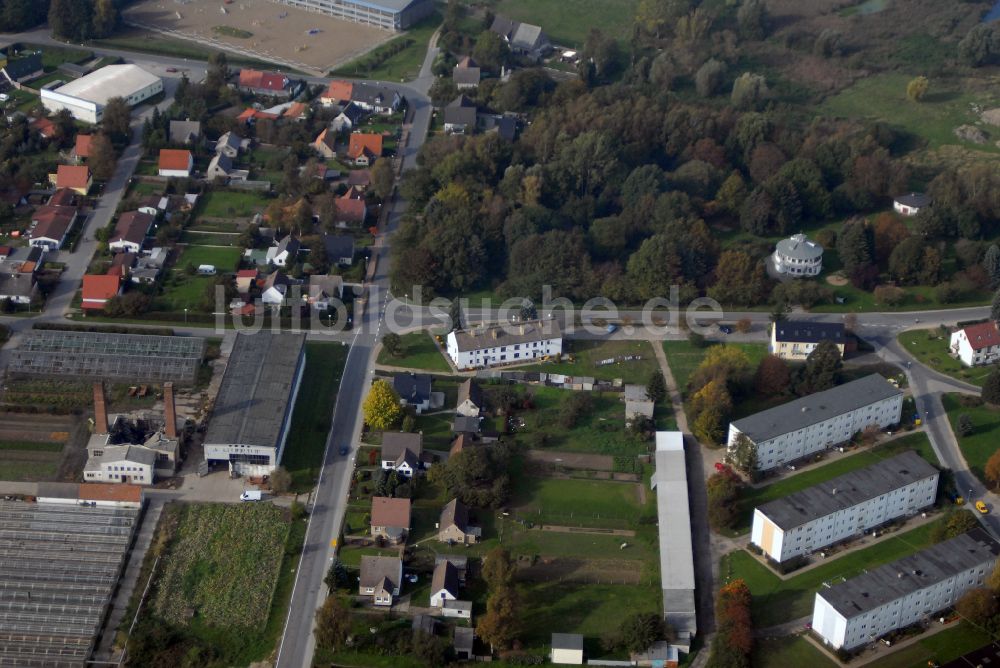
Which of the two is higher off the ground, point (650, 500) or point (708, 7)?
point (708, 7)

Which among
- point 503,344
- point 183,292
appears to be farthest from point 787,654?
point 183,292

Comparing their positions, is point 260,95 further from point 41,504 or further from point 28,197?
point 41,504

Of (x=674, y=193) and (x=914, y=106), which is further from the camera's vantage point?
(x=914, y=106)

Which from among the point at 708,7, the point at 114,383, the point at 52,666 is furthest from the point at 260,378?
the point at 708,7

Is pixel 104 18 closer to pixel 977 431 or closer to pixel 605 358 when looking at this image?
pixel 605 358

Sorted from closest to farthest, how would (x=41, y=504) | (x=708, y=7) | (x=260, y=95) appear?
(x=41, y=504) → (x=260, y=95) → (x=708, y=7)

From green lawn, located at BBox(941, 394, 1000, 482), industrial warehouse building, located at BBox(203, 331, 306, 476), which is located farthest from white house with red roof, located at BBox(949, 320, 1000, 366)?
industrial warehouse building, located at BBox(203, 331, 306, 476)

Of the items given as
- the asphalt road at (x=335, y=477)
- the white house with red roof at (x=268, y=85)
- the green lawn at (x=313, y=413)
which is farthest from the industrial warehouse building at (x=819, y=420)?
the white house with red roof at (x=268, y=85)
